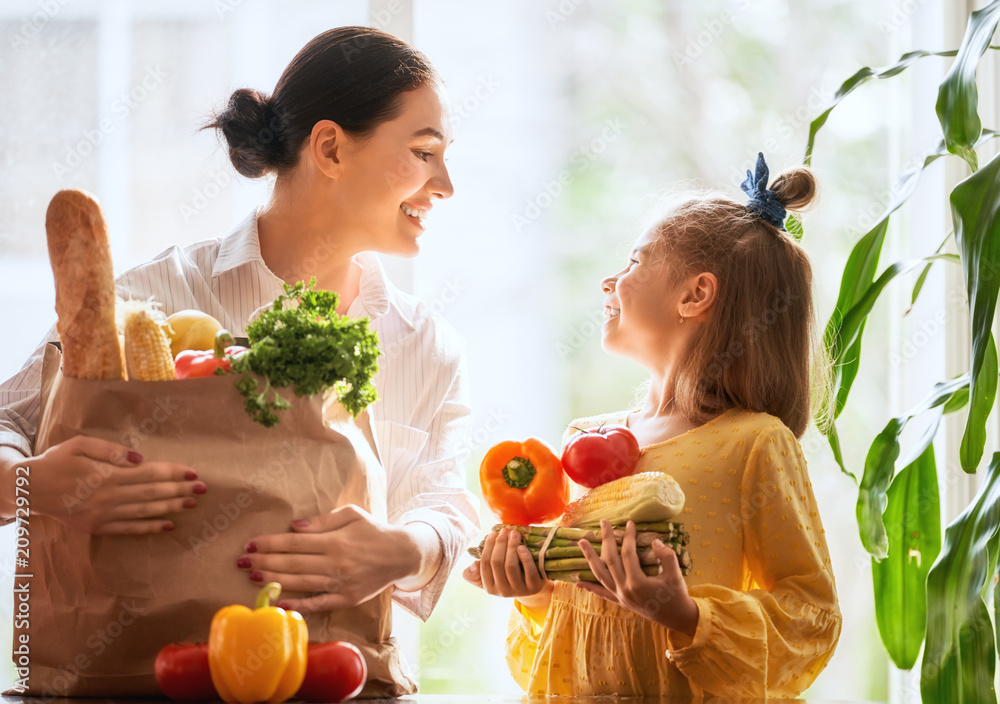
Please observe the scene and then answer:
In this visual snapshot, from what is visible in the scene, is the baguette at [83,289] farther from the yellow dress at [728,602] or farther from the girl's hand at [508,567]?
the yellow dress at [728,602]

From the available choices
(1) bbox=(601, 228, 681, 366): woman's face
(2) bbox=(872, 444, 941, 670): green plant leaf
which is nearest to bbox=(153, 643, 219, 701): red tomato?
(1) bbox=(601, 228, 681, 366): woman's face

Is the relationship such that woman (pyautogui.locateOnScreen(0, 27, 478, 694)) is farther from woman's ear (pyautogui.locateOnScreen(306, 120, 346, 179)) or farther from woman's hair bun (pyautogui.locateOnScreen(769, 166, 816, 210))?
woman's hair bun (pyautogui.locateOnScreen(769, 166, 816, 210))

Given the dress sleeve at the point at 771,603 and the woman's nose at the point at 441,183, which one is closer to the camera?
the dress sleeve at the point at 771,603

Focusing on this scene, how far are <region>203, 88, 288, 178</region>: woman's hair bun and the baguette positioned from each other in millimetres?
594

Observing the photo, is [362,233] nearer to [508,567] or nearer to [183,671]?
[508,567]

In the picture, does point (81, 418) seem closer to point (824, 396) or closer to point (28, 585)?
point (28, 585)

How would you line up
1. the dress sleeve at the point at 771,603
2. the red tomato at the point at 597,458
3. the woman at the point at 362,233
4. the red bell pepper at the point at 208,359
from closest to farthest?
1. the red bell pepper at the point at 208,359
2. the dress sleeve at the point at 771,603
3. the red tomato at the point at 597,458
4. the woman at the point at 362,233

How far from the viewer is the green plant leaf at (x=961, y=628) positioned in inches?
46.5

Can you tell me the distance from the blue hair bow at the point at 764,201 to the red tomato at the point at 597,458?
491mm

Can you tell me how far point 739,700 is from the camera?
110 centimetres

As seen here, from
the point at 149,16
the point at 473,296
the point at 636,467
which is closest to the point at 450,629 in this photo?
the point at 473,296

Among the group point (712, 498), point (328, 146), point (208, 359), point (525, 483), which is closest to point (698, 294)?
point (712, 498)

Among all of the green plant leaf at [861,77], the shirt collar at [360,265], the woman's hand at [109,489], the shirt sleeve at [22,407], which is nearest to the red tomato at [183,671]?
the woman's hand at [109,489]

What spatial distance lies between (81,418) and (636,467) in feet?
2.57
